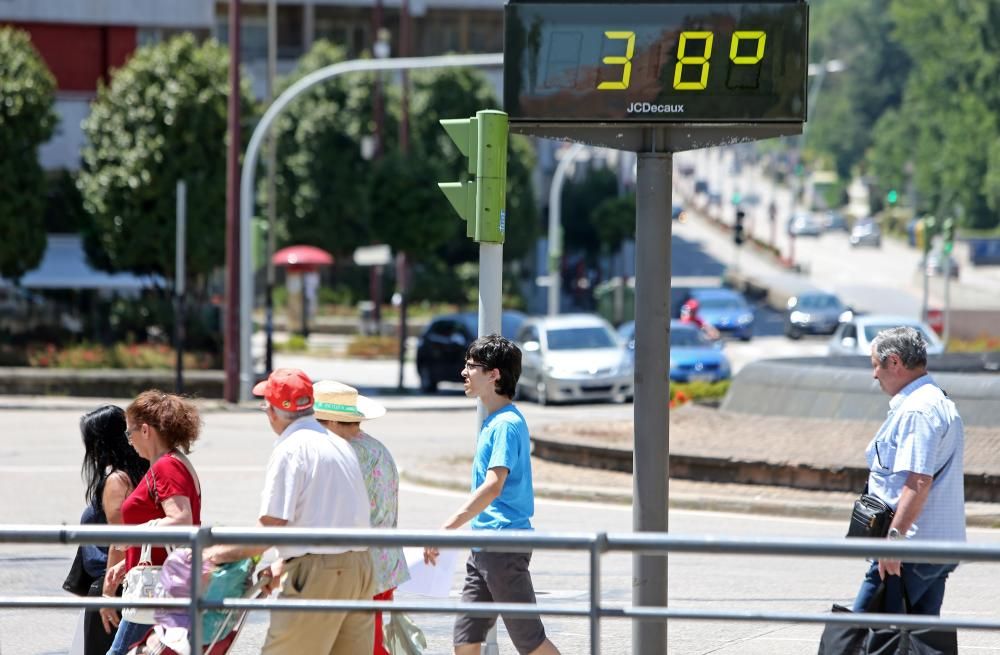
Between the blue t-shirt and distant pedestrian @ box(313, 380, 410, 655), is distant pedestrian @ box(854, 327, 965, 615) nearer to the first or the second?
the blue t-shirt

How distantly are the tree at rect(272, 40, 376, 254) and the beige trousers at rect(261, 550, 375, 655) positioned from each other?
52354mm

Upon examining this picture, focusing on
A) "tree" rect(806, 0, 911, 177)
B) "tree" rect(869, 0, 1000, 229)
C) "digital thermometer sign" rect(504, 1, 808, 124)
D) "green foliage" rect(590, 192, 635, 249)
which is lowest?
"digital thermometer sign" rect(504, 1, 808, 124)

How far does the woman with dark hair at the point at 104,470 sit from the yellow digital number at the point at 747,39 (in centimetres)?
306

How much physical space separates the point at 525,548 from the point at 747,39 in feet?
8.18

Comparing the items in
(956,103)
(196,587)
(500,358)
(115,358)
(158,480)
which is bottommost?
(115,358)

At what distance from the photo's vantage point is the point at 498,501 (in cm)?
752

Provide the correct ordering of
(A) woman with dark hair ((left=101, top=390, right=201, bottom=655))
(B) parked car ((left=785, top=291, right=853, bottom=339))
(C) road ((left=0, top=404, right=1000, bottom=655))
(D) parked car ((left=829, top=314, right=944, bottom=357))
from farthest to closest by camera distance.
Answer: (B) parked car ((left=785, top=291, right=853, bottom=339)), (D) parked car ((left=829, top=314, right=944, bottom=357)), (C) road ((left=0, top=404, right=1000, bottom=655)), (A) woman with dark hair ((left=101, top=390, right=201, bottom=655))

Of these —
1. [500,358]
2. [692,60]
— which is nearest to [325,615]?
[500,358]

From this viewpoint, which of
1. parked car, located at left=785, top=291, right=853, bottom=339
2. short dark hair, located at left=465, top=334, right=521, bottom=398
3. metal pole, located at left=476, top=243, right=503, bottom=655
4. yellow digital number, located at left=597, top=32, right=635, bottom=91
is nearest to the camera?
yellow digital number, located at left=597, top=32, right=635, bottom=91

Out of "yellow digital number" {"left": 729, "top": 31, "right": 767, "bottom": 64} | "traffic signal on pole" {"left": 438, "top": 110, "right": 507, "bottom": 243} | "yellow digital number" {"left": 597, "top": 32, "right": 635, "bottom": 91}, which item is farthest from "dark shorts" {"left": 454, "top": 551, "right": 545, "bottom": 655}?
"yellow digital number" {"left": 729, "top": 31, "right": 767, "bottom": 64}

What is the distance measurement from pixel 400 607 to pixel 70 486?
453 inches

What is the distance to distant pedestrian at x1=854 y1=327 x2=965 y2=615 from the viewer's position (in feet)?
23.0

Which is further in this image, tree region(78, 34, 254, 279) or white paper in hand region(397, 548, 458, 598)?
tree region(78, 34, 254, 279)

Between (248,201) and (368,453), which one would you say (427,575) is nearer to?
(368,453)
